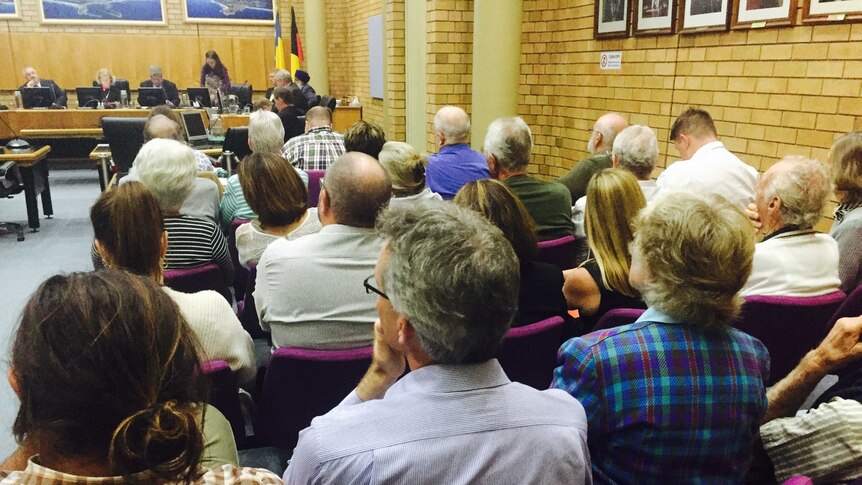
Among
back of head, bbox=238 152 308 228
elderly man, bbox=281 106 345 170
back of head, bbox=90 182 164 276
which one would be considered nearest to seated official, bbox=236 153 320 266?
back of head, bbox=238 152 308 228

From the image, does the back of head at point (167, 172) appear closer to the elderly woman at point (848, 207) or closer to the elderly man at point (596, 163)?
the elderly man at point (596, 163)

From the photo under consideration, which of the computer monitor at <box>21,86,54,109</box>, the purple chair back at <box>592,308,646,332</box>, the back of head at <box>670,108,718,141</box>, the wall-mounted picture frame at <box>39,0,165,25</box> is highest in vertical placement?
the wall-mounted picture frame at <box>39,0,165,25</box>

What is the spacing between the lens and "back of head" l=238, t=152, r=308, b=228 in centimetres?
264

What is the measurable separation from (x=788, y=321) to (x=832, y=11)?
2.16 meters

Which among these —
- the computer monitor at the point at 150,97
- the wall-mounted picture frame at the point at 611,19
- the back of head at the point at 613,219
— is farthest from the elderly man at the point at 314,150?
the computer monitor at the point at 150,97

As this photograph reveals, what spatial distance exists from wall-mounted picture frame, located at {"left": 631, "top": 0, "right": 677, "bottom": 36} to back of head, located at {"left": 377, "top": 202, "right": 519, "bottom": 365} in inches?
154

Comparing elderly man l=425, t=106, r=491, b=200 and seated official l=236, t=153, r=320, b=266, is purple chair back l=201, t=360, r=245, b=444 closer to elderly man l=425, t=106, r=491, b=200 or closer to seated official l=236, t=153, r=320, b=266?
seated official l=236, t=153, r=320, b=266

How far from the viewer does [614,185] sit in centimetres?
213

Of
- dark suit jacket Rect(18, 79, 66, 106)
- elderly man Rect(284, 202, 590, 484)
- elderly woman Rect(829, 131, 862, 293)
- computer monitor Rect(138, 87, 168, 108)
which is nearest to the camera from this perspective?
elderly man Rect(284, 202, 590, 484)

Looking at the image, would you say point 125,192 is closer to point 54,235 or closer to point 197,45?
point 54,235

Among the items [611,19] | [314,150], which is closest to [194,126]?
[314,150]

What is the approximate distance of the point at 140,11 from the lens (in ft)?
36.3

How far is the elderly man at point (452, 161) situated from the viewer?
13.1 feet

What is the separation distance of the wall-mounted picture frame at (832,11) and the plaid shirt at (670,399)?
8.66ft
